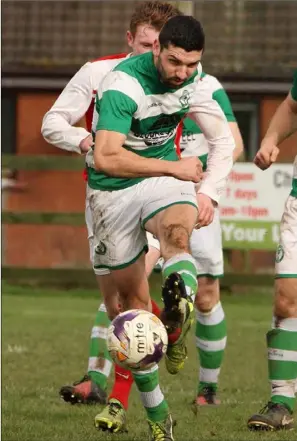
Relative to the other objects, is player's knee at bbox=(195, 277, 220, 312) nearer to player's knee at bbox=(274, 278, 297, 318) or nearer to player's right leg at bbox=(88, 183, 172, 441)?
player's knee at bbox=(274, 278, 297, 318)

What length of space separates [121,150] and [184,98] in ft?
1.91

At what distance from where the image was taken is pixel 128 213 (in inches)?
287

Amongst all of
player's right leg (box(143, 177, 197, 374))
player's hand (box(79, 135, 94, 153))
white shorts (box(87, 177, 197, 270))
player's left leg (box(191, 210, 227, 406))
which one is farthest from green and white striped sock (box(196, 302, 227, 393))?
player's right leg (box(143, 177, 197, 374))

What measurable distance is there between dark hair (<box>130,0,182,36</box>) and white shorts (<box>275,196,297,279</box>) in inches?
52.2

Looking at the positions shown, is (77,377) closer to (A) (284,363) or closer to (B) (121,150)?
(A) (284,363)

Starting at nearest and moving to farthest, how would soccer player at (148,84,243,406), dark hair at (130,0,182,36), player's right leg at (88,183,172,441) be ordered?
player's right leg at (88,183,172,441) → dark hair at (130,0,182,36) → soccer player at (148,84,243,406)

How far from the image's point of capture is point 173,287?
6.54 metres

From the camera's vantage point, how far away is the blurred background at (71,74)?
23119 mm

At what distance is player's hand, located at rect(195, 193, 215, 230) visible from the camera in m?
7.54

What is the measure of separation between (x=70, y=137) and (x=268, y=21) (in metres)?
18.9

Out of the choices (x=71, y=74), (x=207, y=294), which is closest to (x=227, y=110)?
(x=207, y=294)

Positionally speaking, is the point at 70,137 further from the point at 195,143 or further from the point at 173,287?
the point at 173,287

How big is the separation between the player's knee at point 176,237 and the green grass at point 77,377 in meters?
1.28

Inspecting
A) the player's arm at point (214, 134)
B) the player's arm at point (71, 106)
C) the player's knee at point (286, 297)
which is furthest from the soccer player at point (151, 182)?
the player's arm at point (71, 106)
